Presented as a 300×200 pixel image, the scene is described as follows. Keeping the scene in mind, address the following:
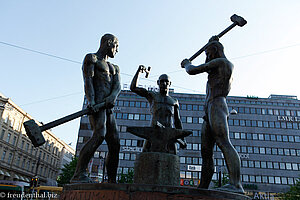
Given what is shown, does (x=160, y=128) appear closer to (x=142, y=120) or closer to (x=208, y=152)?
(x=208, y=152)

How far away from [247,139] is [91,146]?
51.7 meters

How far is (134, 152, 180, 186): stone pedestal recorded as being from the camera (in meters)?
4.99

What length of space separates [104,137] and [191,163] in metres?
46.6

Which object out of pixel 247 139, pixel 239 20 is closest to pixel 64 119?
pixel 239 20

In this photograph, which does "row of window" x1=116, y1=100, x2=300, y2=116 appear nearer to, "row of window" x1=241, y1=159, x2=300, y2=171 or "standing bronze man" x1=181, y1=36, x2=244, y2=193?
"row of window" x1=241, y1=159, x2=300, y2=171

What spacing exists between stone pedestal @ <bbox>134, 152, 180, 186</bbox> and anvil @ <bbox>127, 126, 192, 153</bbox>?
17cm

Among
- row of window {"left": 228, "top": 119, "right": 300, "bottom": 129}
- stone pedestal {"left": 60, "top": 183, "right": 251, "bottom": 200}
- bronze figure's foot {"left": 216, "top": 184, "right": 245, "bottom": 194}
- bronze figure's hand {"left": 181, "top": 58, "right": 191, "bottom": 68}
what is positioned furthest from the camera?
row of window {"left": 228, "top": 119, "right": 300, "bottom": 129}

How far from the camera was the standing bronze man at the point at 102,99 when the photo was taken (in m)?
5.12

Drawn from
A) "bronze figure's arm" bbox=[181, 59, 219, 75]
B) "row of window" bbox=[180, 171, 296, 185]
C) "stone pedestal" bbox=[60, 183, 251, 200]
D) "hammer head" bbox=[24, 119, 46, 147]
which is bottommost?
"stone pedestal" bbox=[60, 183, 251, 200]

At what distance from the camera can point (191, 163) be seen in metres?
A: 49.7

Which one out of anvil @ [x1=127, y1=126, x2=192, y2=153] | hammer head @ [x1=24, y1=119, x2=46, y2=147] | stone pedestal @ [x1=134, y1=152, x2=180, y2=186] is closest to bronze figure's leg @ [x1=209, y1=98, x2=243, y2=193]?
anvil @ [x1=127, y1=126, x2=192, y2=153]

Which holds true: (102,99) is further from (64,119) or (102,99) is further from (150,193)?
(150,193)

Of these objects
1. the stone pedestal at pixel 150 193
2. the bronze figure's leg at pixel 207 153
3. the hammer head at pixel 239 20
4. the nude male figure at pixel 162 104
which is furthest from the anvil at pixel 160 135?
the hammer head at pixel 239 20

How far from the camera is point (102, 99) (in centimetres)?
560
